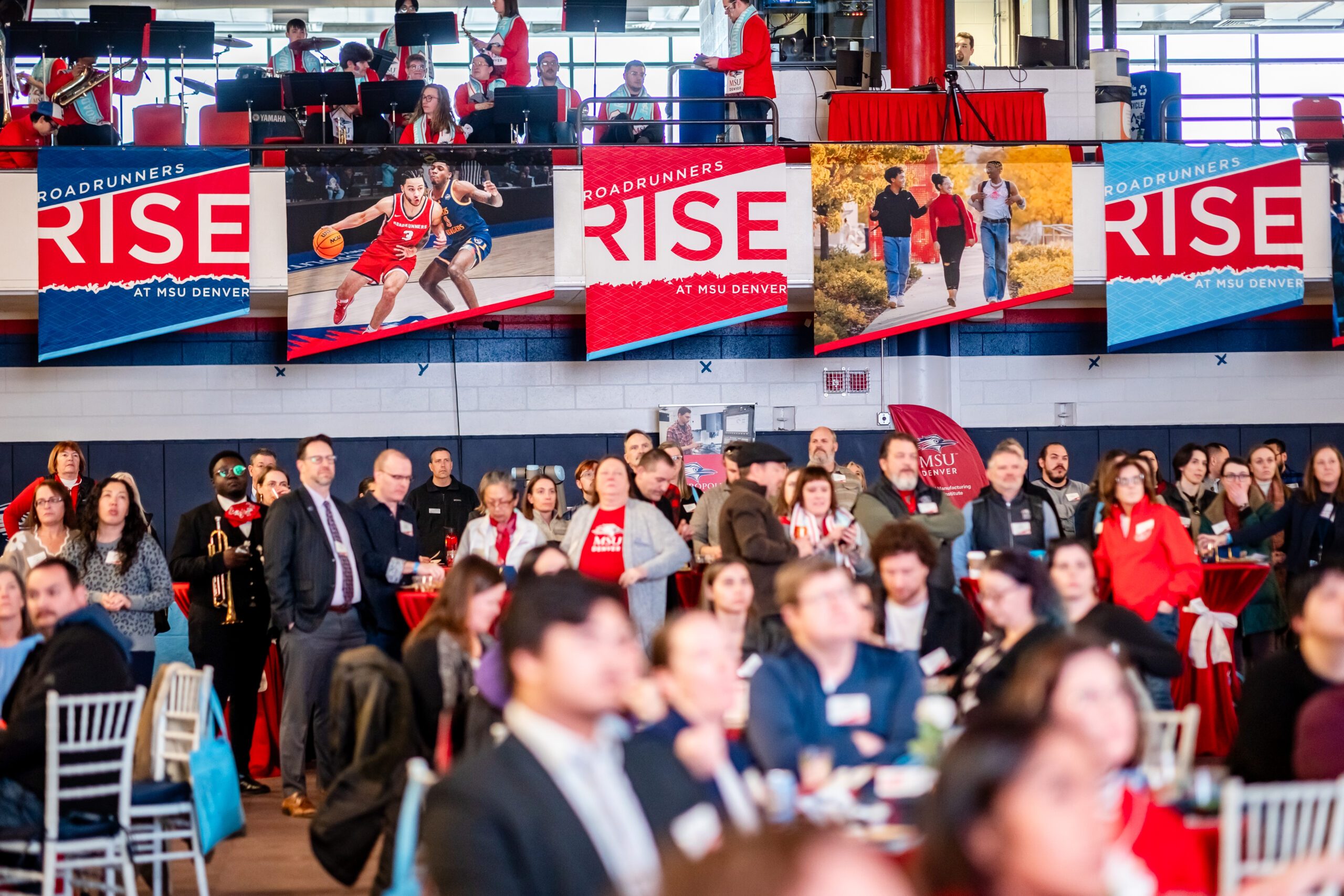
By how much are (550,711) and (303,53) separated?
1107 cm

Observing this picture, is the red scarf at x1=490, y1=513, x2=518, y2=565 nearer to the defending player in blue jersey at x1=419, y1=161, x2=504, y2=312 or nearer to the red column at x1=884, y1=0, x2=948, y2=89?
the defending player in blue jersey at x1=419, y1=161, x2=504, y2=312

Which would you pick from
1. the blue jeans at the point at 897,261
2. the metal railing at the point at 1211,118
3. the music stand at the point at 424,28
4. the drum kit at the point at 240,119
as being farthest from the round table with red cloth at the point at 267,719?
the metal railing at the point at 1211,118

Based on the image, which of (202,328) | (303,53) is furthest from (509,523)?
(303,53)

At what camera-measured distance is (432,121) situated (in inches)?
434

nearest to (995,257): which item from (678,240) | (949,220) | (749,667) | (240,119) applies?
(949,220)

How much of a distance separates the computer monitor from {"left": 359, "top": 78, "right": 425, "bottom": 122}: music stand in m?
5.16

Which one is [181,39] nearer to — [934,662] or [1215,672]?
[934,662]

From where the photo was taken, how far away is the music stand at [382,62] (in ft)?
39.0

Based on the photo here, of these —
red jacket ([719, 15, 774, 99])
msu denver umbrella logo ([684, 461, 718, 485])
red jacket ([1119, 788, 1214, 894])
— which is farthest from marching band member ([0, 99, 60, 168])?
red jacket ([1119, 788, 1214, 894])

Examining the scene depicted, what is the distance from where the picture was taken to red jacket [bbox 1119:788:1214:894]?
9.20 feet

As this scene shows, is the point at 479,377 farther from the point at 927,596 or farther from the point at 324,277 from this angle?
the point at 927,596

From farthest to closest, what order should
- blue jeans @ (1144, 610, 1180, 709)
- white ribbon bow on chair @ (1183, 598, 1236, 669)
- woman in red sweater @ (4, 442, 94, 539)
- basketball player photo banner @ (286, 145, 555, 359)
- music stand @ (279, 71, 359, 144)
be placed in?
music stand @ (279, 71, 359, 144) < basketball player photo banner @ (286, 145, 555, 359) < woman in red sweater @ (4, 442, 94, 539) < white ribbon bow on chair @ (1183, 598, 1236, 669) < blue jeans @ (1144, 610, 1180, 709)

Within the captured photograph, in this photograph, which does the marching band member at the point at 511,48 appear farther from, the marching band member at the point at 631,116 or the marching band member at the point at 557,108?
the marching band member at the point at 631,116

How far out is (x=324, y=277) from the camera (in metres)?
10.3
